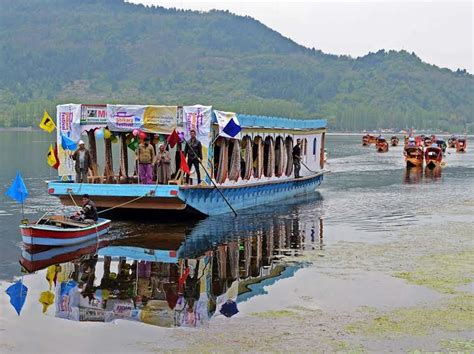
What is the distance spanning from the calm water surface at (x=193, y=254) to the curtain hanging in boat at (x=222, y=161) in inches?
50.7

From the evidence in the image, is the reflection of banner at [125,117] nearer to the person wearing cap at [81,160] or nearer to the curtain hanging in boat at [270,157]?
the person wearing cap at [81,160]

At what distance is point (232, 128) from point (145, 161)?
2.77 m

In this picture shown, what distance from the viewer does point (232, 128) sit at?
25000mm

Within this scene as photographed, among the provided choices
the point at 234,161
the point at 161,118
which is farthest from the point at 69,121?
the point at 234,161

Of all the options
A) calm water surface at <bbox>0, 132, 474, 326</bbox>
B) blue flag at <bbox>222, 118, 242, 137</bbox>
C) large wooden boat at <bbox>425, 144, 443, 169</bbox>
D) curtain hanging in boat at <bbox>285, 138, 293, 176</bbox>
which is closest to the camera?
calm water surface at <bbox>0, 132, 474, 326</bbox>

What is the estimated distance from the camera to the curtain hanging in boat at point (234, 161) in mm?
26859

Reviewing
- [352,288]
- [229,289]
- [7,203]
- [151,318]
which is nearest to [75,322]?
[151,318]

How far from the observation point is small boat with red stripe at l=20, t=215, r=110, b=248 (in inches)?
760

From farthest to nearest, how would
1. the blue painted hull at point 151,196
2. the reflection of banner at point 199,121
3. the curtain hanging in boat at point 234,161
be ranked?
the curtain hanging in boat at point 234,161
the reflection of banner at point 199,121
the blue painted hull at point 151,196

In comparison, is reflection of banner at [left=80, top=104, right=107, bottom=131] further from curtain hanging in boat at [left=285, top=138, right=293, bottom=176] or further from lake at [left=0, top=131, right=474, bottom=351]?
curtain hanging in boat at [left=285, top=138, right=293, bottom=176]

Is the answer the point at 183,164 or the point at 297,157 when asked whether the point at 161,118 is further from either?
the point at 297,157

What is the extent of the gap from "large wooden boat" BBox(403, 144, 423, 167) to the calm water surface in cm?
2191

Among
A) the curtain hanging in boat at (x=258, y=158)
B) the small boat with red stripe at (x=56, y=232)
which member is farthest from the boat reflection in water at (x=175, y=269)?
the curtain hanging in boat at (x=258, y=158)

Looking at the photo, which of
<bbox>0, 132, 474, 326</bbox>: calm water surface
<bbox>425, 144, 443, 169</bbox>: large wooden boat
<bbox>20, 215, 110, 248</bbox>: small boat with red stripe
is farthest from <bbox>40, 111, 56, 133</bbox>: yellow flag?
<bbox>425, 144, 443, 169</bbox>: large wooden boat
